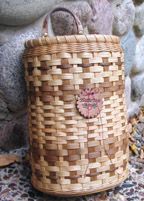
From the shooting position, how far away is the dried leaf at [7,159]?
3.44 feet

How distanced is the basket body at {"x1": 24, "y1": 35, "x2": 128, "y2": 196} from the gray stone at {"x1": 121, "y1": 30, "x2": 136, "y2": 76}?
48cm

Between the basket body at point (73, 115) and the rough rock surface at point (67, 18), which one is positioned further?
the rough rock surface at point (67, 18)

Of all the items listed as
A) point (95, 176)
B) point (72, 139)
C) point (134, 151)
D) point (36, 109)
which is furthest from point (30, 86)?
point (134, 151)

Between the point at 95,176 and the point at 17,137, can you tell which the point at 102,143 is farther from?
the point at 17,137

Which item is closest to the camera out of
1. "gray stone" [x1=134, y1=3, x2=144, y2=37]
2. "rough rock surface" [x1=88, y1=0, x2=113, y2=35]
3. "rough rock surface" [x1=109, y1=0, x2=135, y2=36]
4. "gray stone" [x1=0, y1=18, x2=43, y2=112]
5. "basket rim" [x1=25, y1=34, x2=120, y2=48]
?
"basket rim" [x1=25, y1=34, x2=120, y2=48]

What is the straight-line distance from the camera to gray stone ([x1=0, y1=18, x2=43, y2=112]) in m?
1.02

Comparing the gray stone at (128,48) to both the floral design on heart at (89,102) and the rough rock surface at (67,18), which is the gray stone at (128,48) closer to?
the rough rock surface at (67,18)

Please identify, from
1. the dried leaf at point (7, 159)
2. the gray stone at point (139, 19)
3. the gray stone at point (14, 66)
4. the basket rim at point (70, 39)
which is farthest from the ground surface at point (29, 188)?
the gray stone at point (139, 19)

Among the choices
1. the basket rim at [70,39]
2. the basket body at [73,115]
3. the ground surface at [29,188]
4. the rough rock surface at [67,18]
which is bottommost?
the ground surface at [29,188]

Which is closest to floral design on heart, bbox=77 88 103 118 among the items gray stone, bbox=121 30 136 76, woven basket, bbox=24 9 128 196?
woven basket, bbox=24 9 128 196

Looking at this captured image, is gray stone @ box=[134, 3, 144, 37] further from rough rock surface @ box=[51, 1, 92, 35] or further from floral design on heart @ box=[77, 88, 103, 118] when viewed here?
floral design on heart @ box=[77, 88, 103, 118]

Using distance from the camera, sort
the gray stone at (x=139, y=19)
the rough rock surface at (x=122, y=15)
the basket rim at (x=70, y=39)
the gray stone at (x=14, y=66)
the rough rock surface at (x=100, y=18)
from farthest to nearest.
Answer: the gray stone at (x=139, y=19)
the rough rock surface at (x=122, y=15)
the rough rock surface at (x=100, y=18)
the gray stone at (x=14, y=66)
the basket rim at (x=70, y=39)

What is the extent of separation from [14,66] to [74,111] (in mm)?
239

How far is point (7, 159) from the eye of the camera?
106 centimetres
